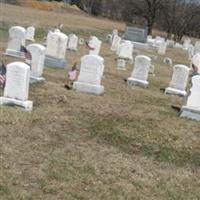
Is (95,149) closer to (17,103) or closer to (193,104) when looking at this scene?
(17,103)

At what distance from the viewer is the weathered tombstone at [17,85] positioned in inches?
389

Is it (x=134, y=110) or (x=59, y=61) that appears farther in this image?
Result: (x=59, y=61)

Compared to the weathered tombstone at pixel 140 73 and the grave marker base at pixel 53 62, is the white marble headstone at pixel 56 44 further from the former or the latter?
the weathered tombstone at pixel 140 73

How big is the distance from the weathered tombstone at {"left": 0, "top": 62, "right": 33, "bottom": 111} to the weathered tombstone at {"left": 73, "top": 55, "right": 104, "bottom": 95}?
2.78 metres

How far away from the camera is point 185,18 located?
49156mm

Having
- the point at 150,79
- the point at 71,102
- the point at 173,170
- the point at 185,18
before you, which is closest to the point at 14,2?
the point at 185,18

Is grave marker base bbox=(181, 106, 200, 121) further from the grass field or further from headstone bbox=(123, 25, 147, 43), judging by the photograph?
headstone bbox=(123, 25, 147, 43)

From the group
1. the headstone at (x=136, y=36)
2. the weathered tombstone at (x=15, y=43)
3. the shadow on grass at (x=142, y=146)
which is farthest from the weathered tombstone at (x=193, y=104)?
the headstone at (x=136, y=36)

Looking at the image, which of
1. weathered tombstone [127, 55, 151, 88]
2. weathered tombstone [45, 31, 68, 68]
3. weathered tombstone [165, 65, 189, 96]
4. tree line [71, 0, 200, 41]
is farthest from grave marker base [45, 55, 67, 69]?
tree line [71, 0, 200, 41]

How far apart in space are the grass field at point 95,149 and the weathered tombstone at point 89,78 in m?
0.36

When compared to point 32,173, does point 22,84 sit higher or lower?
higher

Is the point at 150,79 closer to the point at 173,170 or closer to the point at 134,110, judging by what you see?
the point at 134,110

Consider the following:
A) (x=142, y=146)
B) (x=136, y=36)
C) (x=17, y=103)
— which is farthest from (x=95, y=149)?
(x=136, y=36)

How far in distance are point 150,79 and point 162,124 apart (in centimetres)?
697
